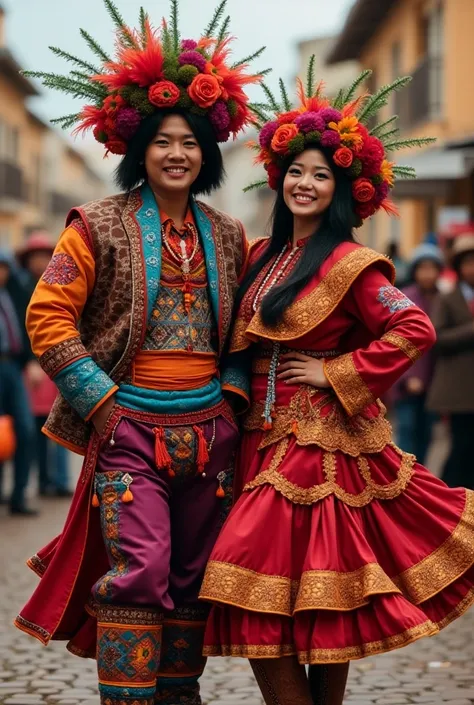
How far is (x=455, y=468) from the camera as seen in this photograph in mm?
10055

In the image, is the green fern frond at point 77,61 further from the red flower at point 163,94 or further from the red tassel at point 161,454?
the red tassel at point 161,454

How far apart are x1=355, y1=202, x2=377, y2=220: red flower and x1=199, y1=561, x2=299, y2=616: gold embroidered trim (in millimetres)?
1371

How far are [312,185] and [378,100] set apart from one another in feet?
1.63

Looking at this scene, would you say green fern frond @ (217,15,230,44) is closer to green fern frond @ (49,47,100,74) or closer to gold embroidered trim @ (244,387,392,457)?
green fern frond @ (49,47,100,74)

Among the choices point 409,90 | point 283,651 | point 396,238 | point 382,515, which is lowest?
point 283,651

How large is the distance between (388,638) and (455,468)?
566 cm

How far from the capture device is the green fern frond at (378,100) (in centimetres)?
516

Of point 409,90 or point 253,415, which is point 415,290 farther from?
point 409,90

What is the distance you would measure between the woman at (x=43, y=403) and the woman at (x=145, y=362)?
6.49 m

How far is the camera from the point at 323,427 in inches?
189

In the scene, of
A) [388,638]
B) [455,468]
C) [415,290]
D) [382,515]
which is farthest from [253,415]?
[415,290]

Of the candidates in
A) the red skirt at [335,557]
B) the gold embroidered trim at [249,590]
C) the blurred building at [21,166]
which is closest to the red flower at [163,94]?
the red skirt at [335,557]

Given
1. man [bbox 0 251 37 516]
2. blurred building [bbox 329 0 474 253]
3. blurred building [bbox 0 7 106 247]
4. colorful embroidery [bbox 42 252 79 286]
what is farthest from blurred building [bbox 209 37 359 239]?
colorful embroidery [bbox 42 252 79 286]

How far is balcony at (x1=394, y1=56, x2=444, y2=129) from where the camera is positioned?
75.2 feet
